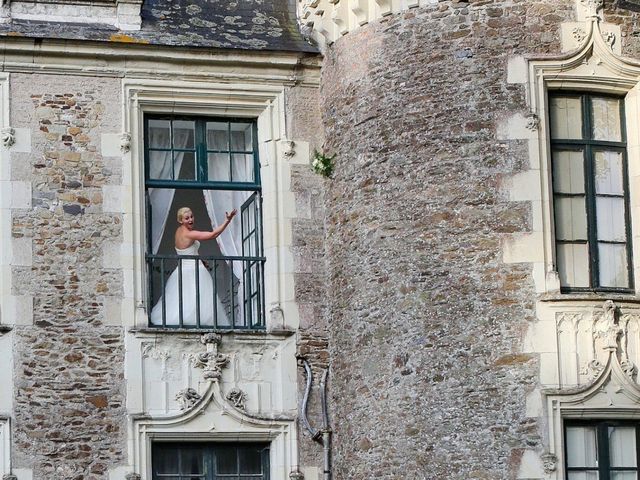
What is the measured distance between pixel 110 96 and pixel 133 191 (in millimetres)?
901

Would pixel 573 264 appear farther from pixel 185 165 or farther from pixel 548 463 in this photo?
pixel 185 165

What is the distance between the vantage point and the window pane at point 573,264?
15.1 meters

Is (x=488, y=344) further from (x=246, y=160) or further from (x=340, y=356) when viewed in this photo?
(x=246, y=160)

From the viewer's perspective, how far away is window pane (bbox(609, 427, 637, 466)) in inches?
582

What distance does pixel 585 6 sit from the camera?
15.4 m

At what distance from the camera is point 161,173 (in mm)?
16234

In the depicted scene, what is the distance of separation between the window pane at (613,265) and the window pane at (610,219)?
8 centimetres

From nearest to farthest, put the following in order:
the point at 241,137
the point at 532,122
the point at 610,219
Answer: the point at 532,122
the point at 610,219
the point at 241,137

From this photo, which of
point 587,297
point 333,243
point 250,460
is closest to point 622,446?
point 587,297

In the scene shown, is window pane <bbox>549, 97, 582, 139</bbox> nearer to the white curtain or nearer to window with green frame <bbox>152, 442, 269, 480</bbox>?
the white curtain

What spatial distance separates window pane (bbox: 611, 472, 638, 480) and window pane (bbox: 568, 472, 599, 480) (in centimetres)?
16

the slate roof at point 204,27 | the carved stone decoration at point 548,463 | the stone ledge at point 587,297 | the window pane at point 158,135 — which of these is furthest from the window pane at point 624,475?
the window pane at point 158,135

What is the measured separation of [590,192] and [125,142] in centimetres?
412

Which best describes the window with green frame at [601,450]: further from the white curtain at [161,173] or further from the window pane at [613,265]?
the white curtain at [161,173]
